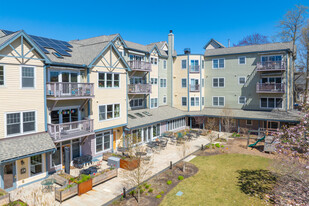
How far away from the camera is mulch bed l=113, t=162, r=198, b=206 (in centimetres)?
1373

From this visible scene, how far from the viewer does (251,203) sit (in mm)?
13594

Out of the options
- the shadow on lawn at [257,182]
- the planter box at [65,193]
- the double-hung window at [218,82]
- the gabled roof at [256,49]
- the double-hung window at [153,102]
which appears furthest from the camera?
the double-hung window at [218,82]

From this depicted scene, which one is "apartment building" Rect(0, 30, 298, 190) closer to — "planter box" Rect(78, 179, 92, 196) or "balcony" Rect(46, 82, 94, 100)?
"balcony" Rect(46, 82, 94, 100)

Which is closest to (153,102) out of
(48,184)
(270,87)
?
(270,87)

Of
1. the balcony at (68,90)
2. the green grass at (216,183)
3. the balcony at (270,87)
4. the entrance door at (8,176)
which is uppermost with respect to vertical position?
the balcony at (270,87)

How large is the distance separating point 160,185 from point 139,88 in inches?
580

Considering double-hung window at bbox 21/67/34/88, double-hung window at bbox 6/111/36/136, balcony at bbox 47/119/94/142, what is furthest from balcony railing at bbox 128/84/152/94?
double-hung window at bbox 6/111/36/136

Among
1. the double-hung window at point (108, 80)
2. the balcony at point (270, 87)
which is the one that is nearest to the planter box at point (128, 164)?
the double-hung window at point (108, 80)

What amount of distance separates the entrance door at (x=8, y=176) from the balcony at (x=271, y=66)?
3196cm

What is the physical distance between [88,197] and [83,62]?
11.8 meters

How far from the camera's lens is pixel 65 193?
13.8 metres

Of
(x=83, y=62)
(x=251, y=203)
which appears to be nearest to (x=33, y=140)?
(x=83, y=62)

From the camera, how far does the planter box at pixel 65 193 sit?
1359 cm

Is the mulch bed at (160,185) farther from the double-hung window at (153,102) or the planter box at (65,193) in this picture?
the double-hung window at (153,102)
